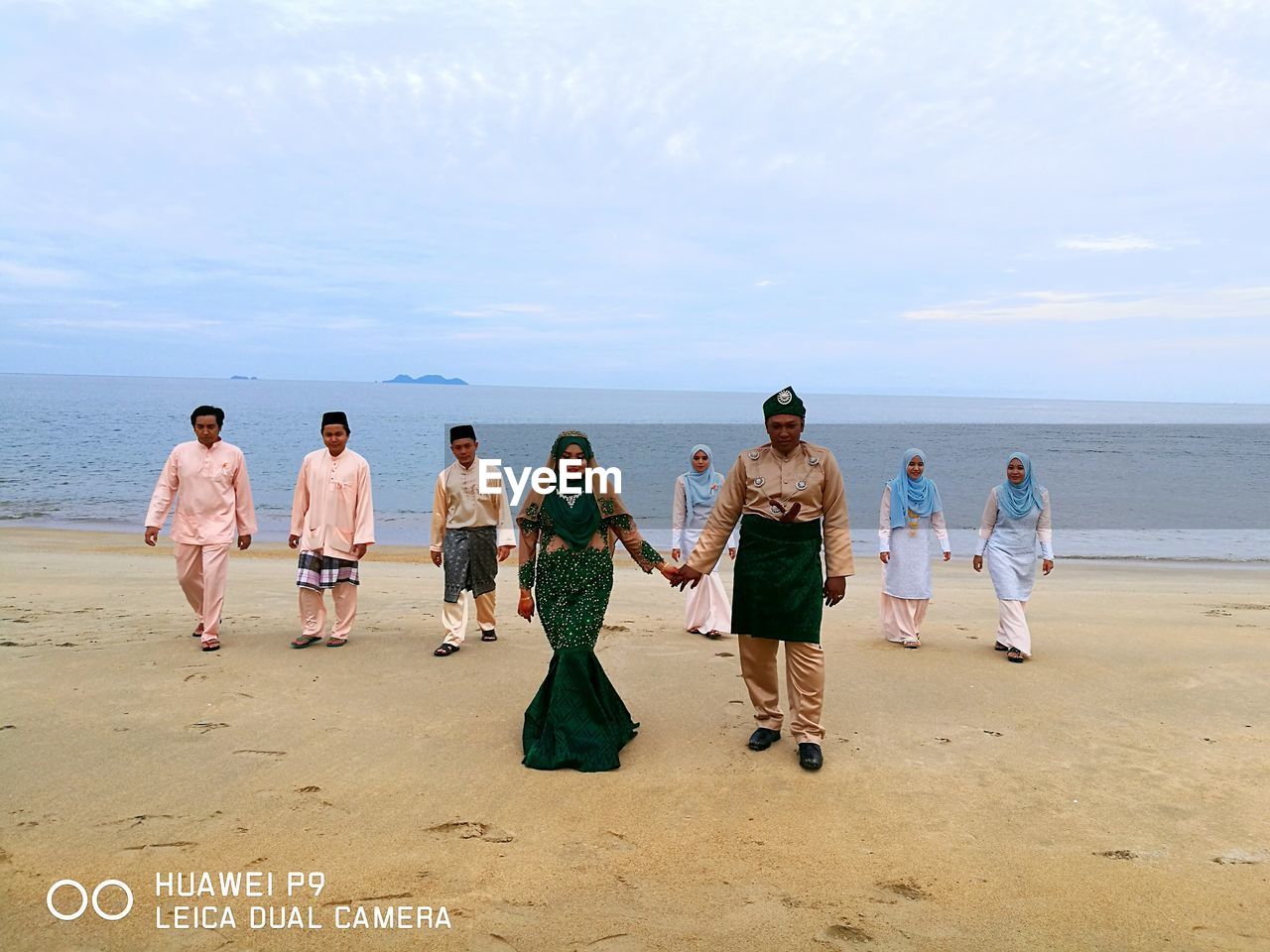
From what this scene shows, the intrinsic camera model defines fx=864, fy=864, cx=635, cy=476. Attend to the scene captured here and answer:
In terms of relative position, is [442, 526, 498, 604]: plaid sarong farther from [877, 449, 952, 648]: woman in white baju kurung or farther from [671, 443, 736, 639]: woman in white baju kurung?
[877, 449, 952, 648]: woman in white baju kurung

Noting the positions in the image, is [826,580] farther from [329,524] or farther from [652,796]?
[329,524]

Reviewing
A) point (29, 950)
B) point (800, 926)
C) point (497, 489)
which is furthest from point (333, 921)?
point (497, 489)

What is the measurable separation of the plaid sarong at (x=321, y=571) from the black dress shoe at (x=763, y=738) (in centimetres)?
381

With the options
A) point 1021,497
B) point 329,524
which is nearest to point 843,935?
point 1021,497

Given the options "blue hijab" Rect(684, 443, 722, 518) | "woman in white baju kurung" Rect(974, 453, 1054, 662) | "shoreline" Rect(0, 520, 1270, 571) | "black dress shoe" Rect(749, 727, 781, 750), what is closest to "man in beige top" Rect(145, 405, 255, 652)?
"blue hijab" Rect(684, 443, 722, 518)

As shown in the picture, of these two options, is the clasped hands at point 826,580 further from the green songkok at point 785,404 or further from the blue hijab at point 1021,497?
the blue hijab at point 1021,497

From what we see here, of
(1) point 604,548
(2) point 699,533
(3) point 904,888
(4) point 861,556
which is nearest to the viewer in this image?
(3) point 904,888

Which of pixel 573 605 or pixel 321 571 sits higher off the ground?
pixel 573 605

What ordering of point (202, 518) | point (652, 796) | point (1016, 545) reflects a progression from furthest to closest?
point (1016, 545), point (202, 518), point (652, 796)

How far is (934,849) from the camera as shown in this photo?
3.72 m

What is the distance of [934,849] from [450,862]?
205cm

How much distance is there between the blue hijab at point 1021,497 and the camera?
7238mm

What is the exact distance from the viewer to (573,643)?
4.73 metres

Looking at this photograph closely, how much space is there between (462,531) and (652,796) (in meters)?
3.41
